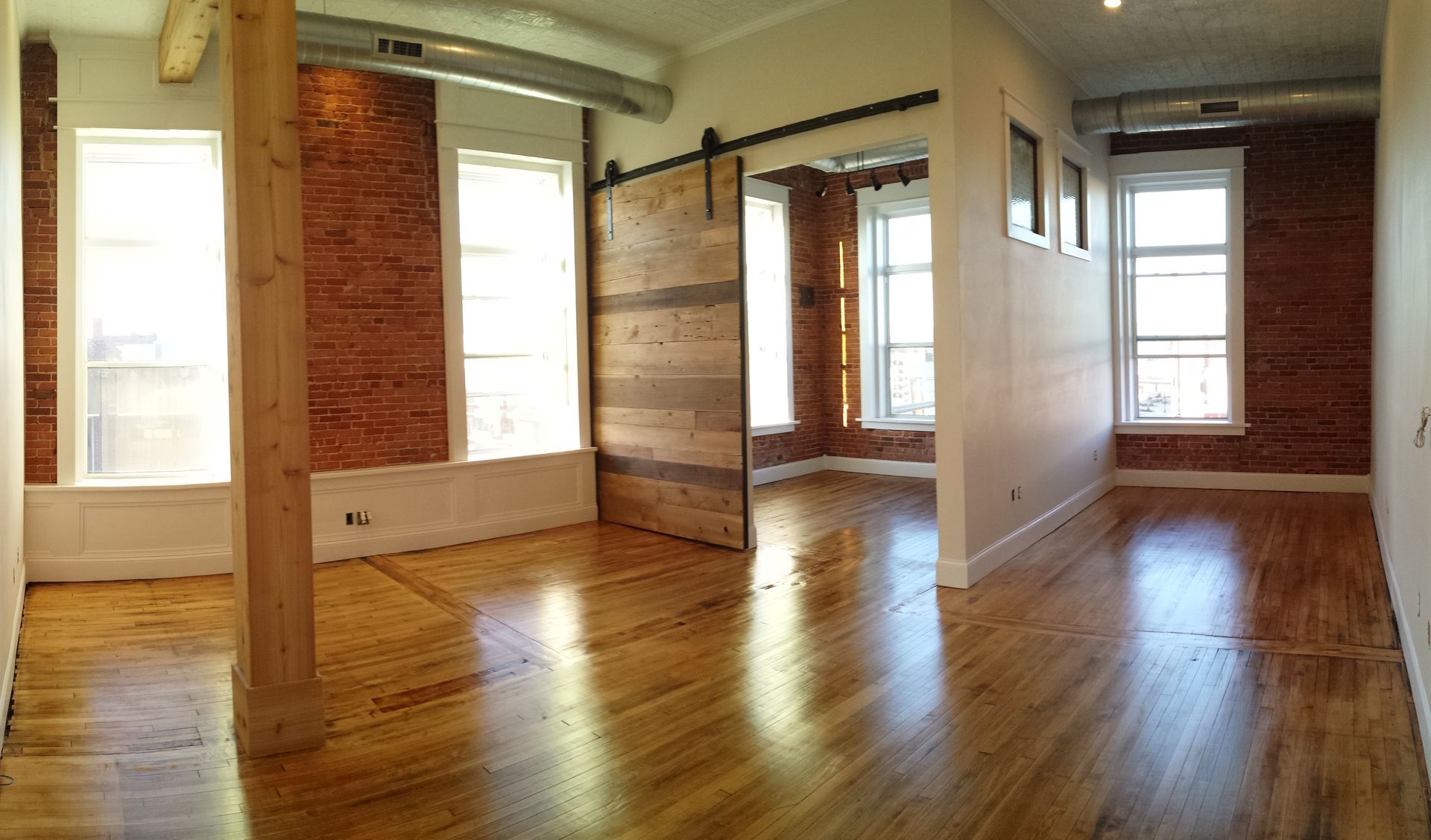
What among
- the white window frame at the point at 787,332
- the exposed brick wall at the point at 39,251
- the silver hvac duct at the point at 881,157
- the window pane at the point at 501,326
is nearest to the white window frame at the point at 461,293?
the window pane at the point at 501,326

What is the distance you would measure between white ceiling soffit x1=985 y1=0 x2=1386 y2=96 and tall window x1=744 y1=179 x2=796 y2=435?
128 inches

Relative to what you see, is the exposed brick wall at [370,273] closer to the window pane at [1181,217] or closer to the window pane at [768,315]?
the window pane at [768,315]

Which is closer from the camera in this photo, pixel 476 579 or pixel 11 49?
pixel 11 49

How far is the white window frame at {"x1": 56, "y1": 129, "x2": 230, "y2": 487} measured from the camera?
5.61 meters

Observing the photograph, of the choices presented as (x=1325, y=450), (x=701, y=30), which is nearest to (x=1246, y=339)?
(x=1325, y=450)

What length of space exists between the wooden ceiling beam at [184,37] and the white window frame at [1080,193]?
17.9 feet

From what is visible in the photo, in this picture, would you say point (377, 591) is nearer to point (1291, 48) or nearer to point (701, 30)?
point (701, 30)

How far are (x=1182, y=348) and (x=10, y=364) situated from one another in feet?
29.3

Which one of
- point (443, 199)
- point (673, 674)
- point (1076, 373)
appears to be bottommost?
point (673, 674)

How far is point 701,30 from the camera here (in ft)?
19.6

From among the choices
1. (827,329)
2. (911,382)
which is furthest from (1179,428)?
(827,329)

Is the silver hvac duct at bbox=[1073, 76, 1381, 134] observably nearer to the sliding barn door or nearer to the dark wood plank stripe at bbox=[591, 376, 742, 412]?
the sliding barn door

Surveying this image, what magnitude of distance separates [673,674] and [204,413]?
3980 mm

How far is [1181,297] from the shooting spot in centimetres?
869
